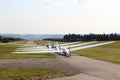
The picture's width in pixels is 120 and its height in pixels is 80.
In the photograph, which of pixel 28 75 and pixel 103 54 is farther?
pixel 103 54

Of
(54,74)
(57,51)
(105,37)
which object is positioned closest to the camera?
(54,74)

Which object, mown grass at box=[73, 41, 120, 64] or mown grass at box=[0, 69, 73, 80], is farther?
mown grass at box=[73, 41, 120, 64]

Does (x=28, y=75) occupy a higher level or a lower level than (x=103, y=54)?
higher

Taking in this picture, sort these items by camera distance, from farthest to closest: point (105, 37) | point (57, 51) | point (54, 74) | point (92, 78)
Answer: point (105, 37), point (57, 51), point (54, 74), point (92, 78)

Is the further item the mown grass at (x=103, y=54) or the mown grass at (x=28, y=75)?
the mown grass at (x=103, y=54)

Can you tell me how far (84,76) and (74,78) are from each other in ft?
3.86

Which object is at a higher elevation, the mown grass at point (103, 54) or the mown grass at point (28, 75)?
the mown grass at point (28, 75)

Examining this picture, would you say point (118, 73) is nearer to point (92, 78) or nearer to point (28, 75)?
point (92, 78)

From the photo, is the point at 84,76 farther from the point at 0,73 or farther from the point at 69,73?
the point at 0,73

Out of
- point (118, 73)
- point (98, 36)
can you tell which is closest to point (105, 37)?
point (98, 36)

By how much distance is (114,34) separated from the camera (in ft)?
507

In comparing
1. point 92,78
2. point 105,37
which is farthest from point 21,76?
point 105,37

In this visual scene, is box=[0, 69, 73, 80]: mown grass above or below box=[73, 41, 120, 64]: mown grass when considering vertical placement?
above

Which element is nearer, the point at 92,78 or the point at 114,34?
the point at 92,78
